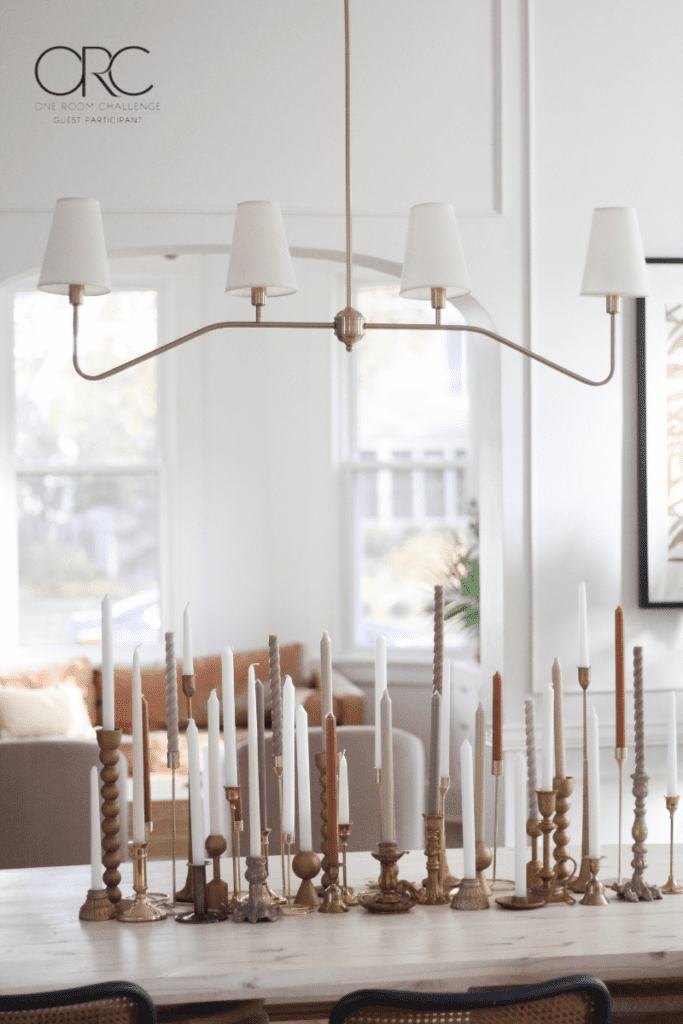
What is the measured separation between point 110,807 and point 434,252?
1.11 meters

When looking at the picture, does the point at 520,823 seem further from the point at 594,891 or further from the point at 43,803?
the point at 43,803

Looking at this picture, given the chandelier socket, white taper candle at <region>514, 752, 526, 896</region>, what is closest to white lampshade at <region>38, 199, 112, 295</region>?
the chandelier socket

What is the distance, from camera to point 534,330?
10.8ft

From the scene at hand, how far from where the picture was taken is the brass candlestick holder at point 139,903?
1.74m

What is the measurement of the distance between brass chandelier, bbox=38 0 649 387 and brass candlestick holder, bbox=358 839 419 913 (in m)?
0.87

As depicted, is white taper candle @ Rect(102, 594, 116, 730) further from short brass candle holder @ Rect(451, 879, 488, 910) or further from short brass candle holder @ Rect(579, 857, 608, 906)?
short brass candle holder @ Rect(579, 857, 608, 906)

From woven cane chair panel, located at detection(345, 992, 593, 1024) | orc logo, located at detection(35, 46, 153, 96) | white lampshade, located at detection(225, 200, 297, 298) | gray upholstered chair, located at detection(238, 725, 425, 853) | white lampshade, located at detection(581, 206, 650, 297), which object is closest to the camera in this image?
woven cane chair panel, located at detection(345, 992, 593, 1024)

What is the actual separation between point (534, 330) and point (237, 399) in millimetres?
2799

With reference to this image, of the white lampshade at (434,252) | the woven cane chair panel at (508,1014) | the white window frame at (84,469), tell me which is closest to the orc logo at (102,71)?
the white lampshade at (434,252)

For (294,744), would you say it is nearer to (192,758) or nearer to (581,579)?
(192,758)

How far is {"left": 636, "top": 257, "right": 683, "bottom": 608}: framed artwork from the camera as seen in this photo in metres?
3.29

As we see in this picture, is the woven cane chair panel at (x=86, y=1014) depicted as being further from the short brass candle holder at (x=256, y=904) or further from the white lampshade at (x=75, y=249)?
the white lampshade at (x=75, y=249)

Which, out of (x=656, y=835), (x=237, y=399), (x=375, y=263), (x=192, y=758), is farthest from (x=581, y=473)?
(x=237, y=399)

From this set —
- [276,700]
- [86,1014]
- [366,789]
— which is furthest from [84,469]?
[86,1014]
